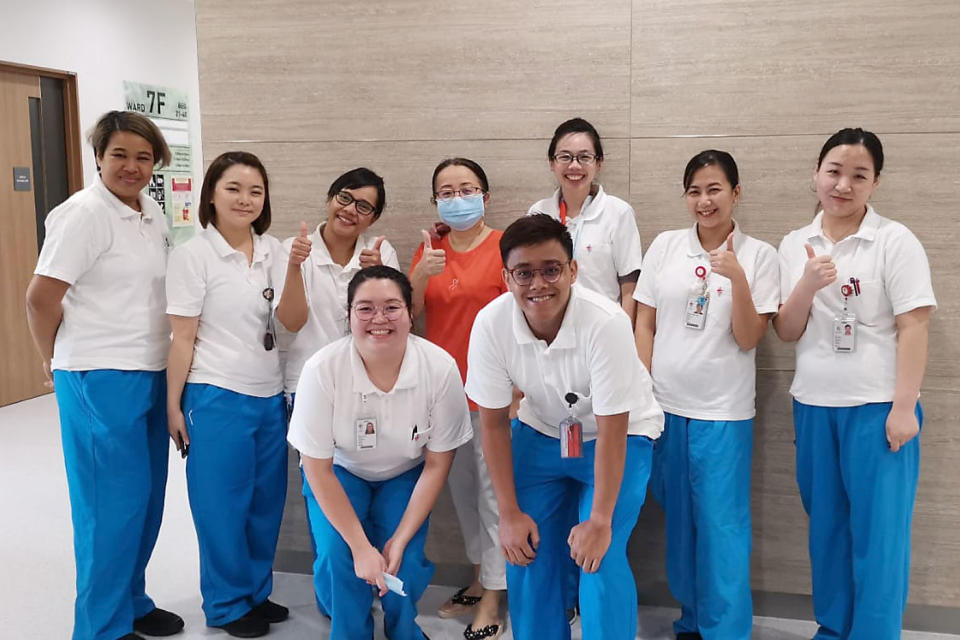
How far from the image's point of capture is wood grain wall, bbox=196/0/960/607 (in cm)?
282

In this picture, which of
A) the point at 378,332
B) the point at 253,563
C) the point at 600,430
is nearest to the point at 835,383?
the point at 600,430

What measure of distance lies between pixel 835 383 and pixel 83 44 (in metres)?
6.61

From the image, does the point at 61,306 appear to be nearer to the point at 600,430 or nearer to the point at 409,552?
the point at 409,552

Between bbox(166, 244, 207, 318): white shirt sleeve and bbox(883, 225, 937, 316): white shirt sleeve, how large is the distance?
2.20 metres

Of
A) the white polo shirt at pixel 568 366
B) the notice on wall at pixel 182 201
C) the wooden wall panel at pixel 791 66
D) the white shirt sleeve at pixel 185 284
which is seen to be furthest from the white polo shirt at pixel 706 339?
the notice on wall at pixel 182 201

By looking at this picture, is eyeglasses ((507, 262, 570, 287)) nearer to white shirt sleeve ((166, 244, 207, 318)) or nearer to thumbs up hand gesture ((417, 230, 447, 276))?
thumbs up hand gesture ((417, 230, 447, 276))

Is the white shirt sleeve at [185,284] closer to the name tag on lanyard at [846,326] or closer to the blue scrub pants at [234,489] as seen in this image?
the blue scrub pants at [234,489]

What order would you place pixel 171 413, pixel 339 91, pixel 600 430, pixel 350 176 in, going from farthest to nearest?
pixel 339 91 → pixel 350 176 → pixel 171 413 → pixel 600 430

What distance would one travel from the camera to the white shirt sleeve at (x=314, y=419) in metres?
2.43

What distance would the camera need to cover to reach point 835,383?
8.34ft

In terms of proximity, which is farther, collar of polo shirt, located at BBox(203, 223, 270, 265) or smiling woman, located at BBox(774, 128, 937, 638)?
collar of polo shirt, located at BBox(203, 223, 270, 265)

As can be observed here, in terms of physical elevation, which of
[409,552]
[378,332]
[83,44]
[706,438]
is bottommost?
[409,552]

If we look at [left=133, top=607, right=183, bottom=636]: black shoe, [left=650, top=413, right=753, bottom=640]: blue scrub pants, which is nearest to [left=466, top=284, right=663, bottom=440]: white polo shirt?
[left=650, top=413, right=753, bottom=640]: blue scrub pants

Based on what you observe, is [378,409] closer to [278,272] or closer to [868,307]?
[278,272]
